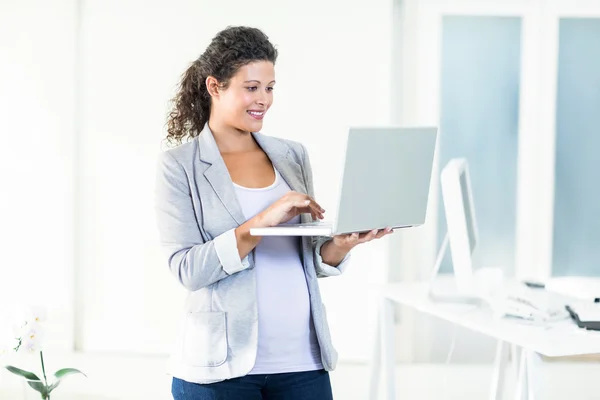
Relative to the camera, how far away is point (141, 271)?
3.97 meters

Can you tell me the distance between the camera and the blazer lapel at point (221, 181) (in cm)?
149

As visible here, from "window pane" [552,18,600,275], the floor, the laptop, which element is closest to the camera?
the laptop

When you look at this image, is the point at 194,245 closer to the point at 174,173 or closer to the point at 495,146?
the point at 174,173

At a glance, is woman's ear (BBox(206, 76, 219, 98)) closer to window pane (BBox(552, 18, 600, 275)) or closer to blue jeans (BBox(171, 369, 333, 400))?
blue jeans (BBox(171, 369, 333, 400))

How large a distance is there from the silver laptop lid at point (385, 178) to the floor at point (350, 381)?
174 cm

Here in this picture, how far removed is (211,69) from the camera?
1556 millimetres

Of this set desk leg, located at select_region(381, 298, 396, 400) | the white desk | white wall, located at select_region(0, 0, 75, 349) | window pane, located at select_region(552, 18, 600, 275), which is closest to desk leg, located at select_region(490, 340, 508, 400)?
the white desk

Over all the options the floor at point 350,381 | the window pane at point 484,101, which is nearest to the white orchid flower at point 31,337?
the floor at point 350,381

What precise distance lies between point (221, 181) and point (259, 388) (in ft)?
1.33

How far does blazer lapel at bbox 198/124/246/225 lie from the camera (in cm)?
149

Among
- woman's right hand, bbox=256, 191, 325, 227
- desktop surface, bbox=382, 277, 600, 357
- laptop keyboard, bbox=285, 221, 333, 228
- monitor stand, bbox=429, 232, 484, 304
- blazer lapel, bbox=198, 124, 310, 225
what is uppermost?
blazer lapel, bbox=198, 124, 310, 225

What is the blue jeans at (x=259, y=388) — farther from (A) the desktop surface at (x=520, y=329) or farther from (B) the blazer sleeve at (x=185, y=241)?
(A) the desktop surface at (x=520, y=329)

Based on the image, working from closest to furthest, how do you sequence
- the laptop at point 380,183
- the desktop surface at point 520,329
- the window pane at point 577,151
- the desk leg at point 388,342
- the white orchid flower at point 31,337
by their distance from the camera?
the laptop at point 380,183, the desktop surface at point 520,329, the desk leg at point 388,342, the white orchid flower at point 31,337, the window pane at point 577,151

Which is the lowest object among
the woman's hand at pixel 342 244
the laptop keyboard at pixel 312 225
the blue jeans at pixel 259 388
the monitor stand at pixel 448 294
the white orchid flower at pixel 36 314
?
the white orchid flower at pixel 36 314
